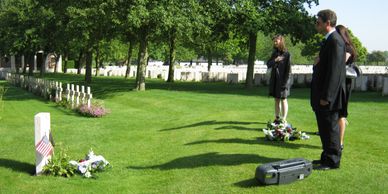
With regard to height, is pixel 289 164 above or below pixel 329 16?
below

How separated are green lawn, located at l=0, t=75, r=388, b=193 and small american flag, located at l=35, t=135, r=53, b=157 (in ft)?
1.55

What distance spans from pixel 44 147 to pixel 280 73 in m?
5.28

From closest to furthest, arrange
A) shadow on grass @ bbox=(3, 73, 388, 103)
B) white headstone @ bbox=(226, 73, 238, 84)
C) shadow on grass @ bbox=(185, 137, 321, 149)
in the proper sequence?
1. shadow on grass @ bbox=(185, 137, 321, 149)
2. shadow on grass @ bbox=(3, 73, 388, 103)
3. white headstone @ bbox=(226, 73, 238, 84)

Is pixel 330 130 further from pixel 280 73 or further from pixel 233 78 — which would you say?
pixel 233 78

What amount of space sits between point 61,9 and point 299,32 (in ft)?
46.9

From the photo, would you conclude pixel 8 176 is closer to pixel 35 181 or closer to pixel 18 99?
pixel 35 181

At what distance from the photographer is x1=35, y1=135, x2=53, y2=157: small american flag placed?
27.3ft

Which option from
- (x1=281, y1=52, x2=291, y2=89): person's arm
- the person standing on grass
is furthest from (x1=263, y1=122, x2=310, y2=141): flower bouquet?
(x1=281, y1=52, x2=291, y2=89): person's arm

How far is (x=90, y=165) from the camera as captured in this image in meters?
8.42

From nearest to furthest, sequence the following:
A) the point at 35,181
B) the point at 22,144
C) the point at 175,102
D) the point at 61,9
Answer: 1. the point at 35,181
2. the point at 22,144
3. the point at 175,102
4. the point at 61,9

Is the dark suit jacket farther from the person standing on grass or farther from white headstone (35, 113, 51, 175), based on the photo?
white headstone (35, 113, 51, 175)

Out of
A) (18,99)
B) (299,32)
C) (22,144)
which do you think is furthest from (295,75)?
(22,144)

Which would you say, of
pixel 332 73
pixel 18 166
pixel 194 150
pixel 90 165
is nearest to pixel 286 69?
pixel 194 150

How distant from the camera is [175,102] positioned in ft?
64.2
